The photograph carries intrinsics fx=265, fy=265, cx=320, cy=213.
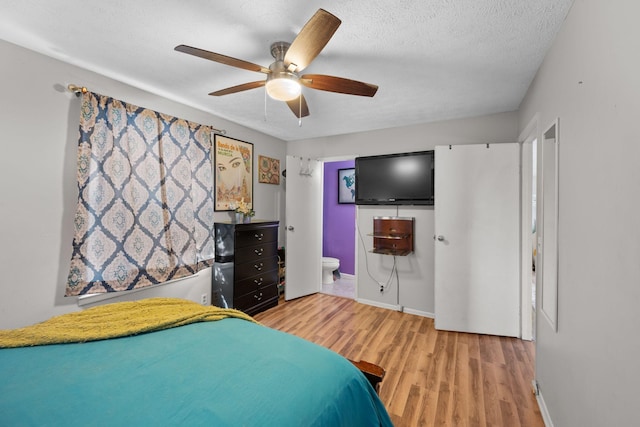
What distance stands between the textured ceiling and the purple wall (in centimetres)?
247

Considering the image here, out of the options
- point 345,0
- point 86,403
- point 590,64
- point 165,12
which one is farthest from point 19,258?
point 590,64

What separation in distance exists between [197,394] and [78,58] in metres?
2.49

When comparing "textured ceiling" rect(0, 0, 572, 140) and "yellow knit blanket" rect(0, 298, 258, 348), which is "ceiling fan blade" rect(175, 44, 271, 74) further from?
"yellow knit blanket" rect(0, 298, 258, 348)

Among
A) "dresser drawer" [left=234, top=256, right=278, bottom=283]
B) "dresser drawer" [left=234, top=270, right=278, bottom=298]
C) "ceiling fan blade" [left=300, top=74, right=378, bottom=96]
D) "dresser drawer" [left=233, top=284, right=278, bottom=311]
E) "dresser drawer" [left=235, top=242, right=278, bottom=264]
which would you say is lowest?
"dresser drawer" [left=233, top=284, right=278, bottom=311]

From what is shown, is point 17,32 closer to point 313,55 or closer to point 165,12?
point 165,12

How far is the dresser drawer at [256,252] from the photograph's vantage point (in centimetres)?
309

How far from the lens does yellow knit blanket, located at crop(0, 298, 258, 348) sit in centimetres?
121

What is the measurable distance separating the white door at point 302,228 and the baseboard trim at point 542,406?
8.84 ft

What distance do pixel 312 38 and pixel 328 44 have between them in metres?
0.47

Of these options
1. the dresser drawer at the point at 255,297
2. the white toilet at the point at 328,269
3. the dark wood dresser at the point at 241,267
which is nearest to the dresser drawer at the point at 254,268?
the dark wood dresser at the point at 241,267

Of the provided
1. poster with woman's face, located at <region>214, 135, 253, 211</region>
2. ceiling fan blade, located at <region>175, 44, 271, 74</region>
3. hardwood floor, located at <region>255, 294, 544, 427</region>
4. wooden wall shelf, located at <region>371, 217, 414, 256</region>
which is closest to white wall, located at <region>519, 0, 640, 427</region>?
hardwood floor, located at <region>255, 294, 544, 427</region>

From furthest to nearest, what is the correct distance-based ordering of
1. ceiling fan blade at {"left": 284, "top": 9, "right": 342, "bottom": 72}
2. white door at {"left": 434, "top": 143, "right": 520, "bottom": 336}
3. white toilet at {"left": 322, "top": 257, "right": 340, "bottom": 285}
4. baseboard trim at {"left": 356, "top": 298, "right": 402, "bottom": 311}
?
white toilet at {"left": 322, "top": 257, "right": 340, "bottom": 285}, baseboard trim at {"left": 356, "top": 298, "right": 402, "bottom": 311}, white door at {"left": 434, "top": 143, "right": 520, "bottom": 336}, ceiling fan blade at {"left": 284, "top": 9, "right": 342, "bottom": 72}

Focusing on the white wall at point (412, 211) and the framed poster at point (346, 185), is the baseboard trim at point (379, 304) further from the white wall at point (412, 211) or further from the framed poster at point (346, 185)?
the framed poster at point (346, 185)

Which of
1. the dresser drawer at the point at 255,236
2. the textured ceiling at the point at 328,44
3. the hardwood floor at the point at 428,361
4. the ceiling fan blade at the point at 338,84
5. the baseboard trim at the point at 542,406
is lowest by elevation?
the hardwood floor at the point at 428,361
